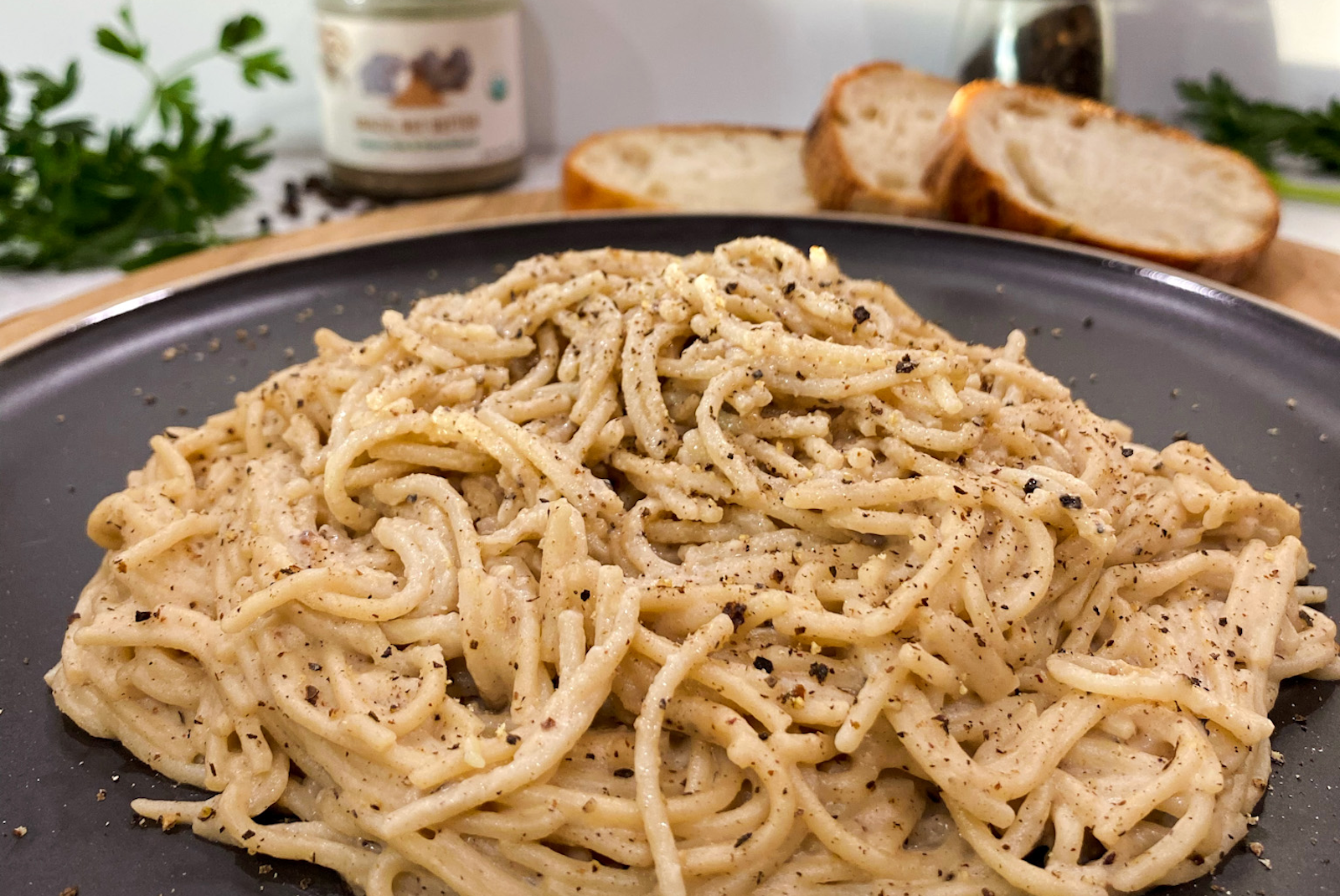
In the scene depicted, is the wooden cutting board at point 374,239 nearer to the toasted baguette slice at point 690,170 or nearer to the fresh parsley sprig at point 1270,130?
the toasted baguette slice at point 690,170

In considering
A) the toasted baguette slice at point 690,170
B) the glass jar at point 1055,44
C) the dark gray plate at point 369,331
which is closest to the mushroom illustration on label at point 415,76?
the toasted baguette slice at point 690,170

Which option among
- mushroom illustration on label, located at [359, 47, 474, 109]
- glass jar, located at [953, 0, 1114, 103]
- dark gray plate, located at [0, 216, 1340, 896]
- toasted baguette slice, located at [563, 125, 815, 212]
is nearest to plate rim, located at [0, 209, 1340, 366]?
dark gray plate, located at [0, 216, 1340, 896]

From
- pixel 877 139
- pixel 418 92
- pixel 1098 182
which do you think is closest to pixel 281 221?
pixel 418 92

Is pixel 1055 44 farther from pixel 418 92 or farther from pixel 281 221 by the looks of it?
pixel 281 221

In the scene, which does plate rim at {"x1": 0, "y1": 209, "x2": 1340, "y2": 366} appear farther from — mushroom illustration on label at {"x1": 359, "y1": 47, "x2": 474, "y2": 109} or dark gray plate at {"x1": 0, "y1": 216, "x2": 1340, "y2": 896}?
mushroom illustration on label at {"x1": 359, "y1": 47, "x2": 474, "y2": 109}

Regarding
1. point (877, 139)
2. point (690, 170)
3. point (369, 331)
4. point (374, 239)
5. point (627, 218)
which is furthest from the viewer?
point (690, 170)

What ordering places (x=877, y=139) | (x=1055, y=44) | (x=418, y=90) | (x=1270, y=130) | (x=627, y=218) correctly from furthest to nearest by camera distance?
(x=1270, y=130) → (x=1055, y=44) → (x=418, y=90) → (x=877, y=139) → (x=627, y=218)
